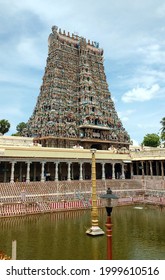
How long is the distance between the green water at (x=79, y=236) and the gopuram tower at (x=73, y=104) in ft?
73.8

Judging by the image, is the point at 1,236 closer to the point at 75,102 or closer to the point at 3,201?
the point at 3,201

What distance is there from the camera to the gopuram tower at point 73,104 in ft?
151

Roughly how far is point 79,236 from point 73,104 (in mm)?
36502

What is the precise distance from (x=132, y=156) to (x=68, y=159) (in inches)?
518

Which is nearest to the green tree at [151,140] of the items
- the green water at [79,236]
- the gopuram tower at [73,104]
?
the gopuram tower at [73,104]

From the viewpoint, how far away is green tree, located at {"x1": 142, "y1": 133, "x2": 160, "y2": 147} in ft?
251

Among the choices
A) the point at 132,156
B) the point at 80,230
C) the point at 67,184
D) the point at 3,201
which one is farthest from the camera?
the point at 132,156

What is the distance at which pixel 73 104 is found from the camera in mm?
50625

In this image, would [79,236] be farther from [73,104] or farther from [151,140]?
[151,140]

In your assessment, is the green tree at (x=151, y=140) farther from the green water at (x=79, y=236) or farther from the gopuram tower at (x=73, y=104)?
the green water at (x=79, y=236)

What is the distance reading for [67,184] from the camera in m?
32.4

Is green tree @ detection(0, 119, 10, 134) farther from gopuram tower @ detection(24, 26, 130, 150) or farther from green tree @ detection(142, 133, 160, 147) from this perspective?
green tree @ detection(142, 133, 160, 147)
